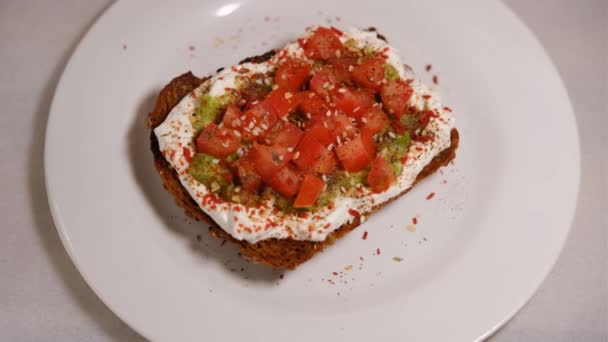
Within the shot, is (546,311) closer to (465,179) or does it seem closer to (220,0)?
(465,179)

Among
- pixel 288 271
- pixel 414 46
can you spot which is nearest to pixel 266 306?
pixel 288 271

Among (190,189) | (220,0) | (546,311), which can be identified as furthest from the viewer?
(220,0)

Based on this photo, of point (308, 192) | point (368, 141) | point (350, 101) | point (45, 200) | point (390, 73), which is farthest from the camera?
point (45, 200)

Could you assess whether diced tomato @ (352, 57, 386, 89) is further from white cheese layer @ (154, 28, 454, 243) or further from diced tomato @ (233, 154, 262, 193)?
diced tomato @ (233, 154, 262, 193)

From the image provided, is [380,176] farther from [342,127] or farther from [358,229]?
[358,229]

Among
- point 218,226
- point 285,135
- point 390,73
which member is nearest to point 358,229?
point 285,135
